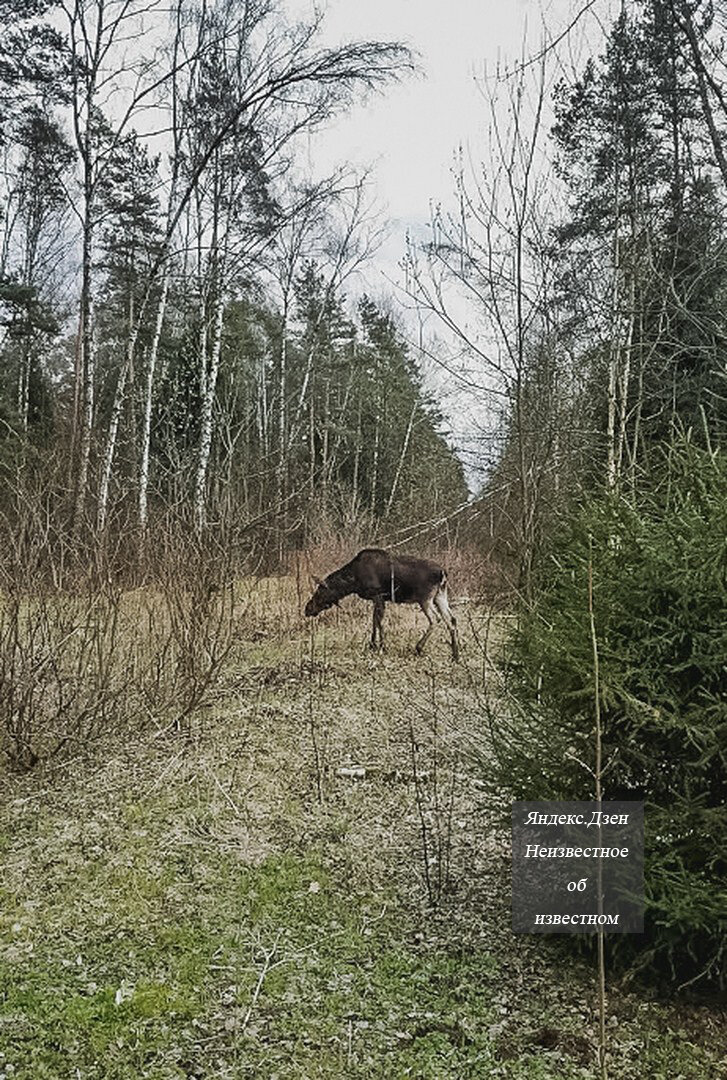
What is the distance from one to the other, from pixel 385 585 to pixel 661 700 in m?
7.02

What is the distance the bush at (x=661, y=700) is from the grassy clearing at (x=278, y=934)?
0.47 m

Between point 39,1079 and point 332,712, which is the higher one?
point 332,712

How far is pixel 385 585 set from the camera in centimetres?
1005

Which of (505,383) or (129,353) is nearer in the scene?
(505,383)

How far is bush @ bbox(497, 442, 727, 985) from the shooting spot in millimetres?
2998

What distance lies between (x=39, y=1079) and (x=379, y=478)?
80.3 feet

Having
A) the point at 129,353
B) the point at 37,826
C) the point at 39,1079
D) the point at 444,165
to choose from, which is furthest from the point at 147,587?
the point at 129,353

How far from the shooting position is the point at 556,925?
3.49 m

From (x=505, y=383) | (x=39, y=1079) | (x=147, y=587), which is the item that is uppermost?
(x=505, y=383)

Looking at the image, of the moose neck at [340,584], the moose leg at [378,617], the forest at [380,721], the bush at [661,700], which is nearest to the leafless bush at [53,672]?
the forest at [380,721]

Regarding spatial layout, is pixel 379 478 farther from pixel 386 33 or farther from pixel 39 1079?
pixel 39 1079

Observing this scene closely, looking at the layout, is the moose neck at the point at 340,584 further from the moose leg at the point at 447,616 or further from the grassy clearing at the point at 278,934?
the grassy clearing at the point at 278,934

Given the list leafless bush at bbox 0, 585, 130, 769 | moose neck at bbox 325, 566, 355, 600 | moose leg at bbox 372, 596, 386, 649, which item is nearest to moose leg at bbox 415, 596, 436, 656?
moose leg at bbox 372, 596, 386, 649

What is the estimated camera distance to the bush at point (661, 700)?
3.00 metres
